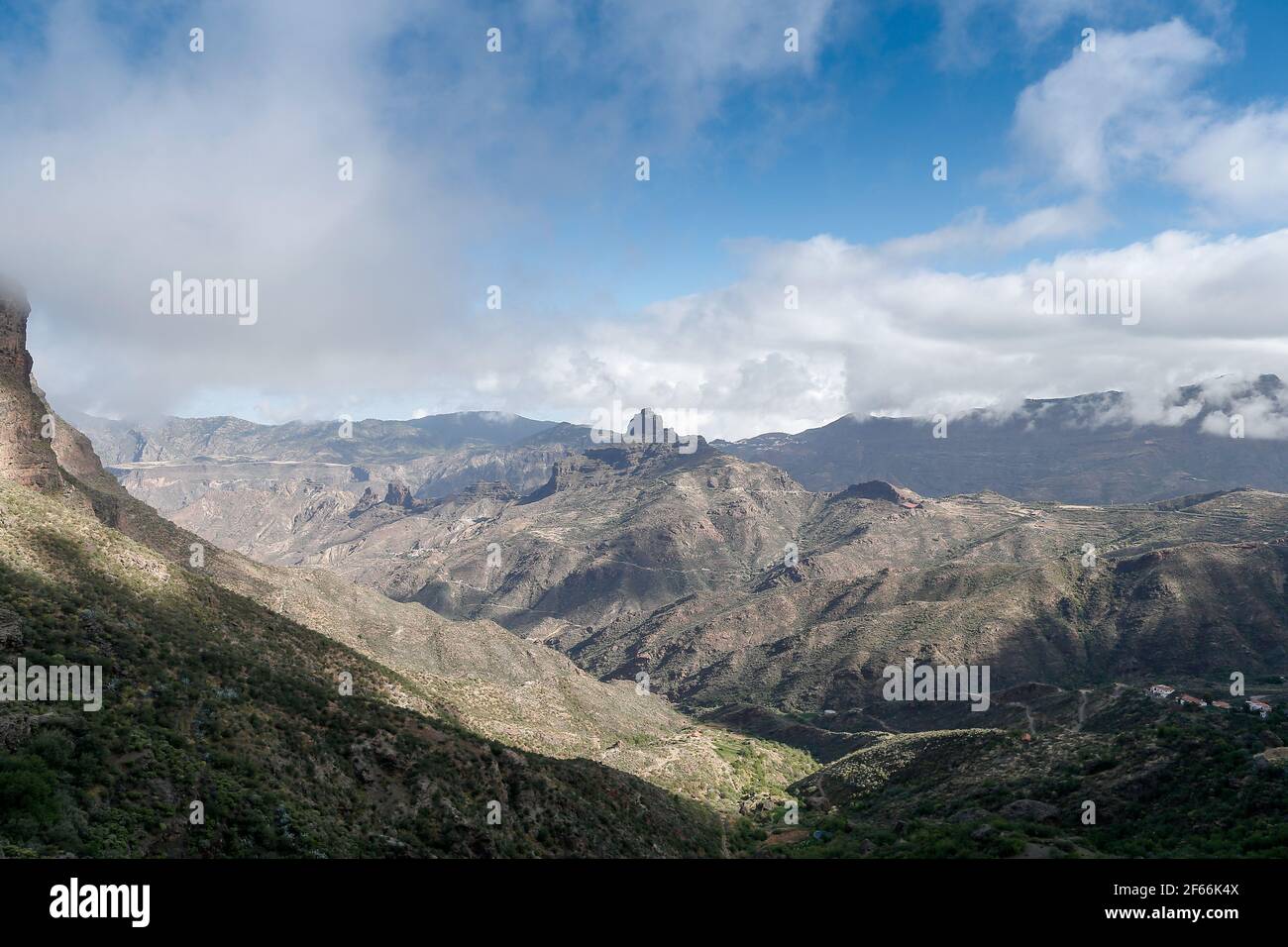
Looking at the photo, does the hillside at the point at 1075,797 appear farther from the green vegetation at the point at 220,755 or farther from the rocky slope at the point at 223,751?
the green vegetation at the point at 220,755

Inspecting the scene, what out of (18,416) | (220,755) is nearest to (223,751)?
(220,755)

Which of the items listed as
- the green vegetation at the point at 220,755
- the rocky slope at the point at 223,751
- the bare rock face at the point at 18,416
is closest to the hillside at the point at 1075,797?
the rocky slope at the point at 223,751

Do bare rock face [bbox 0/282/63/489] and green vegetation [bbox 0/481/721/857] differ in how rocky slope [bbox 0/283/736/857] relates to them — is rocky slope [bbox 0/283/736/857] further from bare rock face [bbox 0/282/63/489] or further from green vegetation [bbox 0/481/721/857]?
bare rock face [bbox 0/282/63/489]

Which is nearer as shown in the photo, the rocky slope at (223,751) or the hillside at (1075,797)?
the rocky slope at (223,751)

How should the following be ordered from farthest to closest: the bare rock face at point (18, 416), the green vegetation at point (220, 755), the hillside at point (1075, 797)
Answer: the bare rock face at point (18, 416), the hillside at point (1075, 797), the green vegetation at point (220, 755)

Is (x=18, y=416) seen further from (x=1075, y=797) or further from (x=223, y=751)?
(x=1075, y=797)

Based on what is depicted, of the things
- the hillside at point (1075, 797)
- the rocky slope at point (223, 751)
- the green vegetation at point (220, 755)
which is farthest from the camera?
the hillside at point (1075, 797)

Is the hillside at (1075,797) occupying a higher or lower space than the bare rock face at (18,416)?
lower
